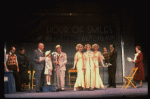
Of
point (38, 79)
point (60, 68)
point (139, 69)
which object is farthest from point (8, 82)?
point (139, 69)

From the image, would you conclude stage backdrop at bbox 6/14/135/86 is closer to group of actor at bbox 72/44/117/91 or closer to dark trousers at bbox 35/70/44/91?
group of actor at bbox 72/44/117/91

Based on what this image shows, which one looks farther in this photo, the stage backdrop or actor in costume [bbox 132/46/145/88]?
the stage backdrop

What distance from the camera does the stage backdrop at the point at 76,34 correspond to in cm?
1119

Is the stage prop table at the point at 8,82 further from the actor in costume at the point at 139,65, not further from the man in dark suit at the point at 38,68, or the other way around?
the actor in costume at the point at 139,65

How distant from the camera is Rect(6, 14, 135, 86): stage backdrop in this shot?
11188 mm

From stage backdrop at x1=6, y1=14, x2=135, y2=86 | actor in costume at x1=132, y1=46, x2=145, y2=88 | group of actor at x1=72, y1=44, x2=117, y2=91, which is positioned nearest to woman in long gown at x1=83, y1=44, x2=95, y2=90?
group of actor at x1=72, y1=44, x2=117, y2=91

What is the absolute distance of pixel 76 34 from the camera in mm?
11430

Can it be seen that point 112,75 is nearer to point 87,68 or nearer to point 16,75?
point 87,68

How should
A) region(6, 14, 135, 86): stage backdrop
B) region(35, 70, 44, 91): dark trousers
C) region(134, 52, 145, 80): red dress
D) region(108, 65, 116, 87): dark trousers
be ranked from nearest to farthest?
1. region(35, 70, 44, 91): dark trousers
2. region(134, 52, 145, 80): red dress
3. region(108, 65, 116, 87): dark trousers
4. region(6, 14, 135, 86): stage backdrop

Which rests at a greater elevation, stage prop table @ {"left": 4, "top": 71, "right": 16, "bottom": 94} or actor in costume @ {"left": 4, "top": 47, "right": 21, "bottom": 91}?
actor in costume @ {"left": 4, "top": 47, "right": 21, "bottom": 91}

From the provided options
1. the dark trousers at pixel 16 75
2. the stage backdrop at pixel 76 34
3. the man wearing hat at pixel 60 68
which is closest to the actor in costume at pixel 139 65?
the stage backdrop at pixel 76 34

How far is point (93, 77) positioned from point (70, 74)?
8.84 ft

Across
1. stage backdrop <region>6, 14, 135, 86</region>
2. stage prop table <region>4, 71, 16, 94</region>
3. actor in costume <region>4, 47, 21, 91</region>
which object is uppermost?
stage backdrop <region>6, 14, 135, 86</region>

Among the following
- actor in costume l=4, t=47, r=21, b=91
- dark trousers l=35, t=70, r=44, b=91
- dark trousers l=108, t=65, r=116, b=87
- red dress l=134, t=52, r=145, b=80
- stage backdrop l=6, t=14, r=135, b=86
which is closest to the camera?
dark trousers l=35, t=70, r=44, b=91
